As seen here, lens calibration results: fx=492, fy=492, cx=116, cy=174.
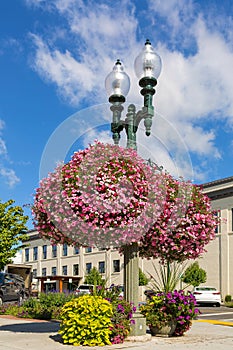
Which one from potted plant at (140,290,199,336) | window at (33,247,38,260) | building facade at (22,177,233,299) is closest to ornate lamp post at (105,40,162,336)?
potted plant at (140,290,199,336)

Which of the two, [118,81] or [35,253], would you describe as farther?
[35,253]

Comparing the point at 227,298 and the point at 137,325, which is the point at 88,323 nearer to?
the point at 137,325

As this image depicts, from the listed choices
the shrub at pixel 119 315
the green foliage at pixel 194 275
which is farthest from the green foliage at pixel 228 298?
the shrub at pixel 119 315

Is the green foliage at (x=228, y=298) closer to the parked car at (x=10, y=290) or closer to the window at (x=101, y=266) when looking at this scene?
the window at (x=101, y=266)

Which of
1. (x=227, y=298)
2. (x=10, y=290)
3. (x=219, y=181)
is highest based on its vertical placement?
(x=219, y=181)

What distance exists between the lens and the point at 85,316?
10.1 m

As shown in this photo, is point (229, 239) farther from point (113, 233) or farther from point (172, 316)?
point (113, 233)

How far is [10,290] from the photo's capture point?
24.3 meters

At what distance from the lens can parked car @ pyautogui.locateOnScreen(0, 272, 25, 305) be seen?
944 inches

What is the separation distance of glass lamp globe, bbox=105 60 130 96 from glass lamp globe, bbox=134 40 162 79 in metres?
0.46

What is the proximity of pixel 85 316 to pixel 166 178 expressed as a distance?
334 cm

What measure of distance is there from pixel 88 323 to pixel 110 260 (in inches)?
1615

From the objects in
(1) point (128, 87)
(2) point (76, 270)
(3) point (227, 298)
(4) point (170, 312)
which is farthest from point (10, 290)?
(2) point (76, 270)

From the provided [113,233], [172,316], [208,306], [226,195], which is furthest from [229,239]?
[113,233]
